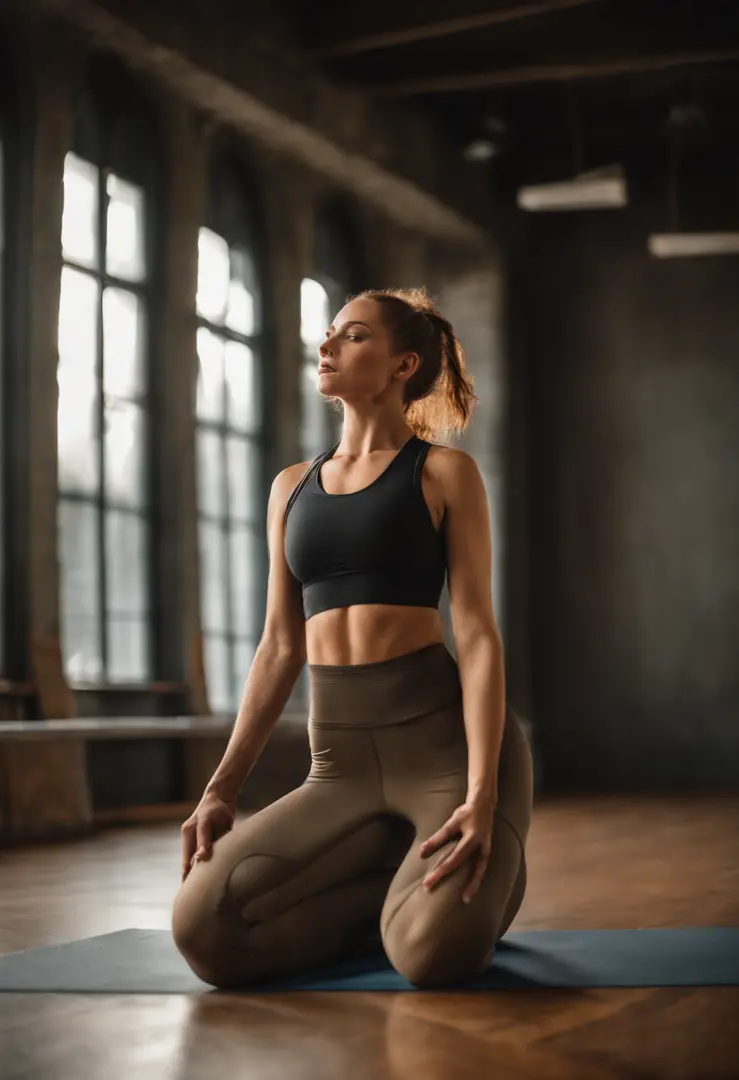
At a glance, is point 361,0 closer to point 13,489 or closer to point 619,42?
point 619,42

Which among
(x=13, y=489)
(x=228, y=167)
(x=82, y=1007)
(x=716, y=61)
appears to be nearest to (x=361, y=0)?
(x=228, y=167)

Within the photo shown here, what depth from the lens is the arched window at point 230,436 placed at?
10.1 metres

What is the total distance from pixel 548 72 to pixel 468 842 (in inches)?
325

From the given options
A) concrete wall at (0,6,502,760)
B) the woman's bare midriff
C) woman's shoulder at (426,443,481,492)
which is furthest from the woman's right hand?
concrete wall at (0,6,502,760)

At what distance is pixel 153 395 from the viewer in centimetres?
954

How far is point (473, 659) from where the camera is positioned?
10.4ft

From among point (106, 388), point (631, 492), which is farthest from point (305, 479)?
point (631, 492)

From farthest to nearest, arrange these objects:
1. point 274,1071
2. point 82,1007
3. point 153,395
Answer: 1. point 153,395
2. point 82,1007
3. point 274,1071

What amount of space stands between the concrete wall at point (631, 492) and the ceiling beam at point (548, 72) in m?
2.09

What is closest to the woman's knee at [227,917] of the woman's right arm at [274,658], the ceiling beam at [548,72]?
the woman's right arm at [274,658]

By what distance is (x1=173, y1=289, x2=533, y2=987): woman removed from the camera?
3010 millimetres

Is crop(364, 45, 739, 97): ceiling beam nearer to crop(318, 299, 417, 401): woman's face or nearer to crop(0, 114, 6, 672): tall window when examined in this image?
crop(0, 114, 6, 672): tall window

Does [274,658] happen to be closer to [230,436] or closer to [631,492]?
[230,436]

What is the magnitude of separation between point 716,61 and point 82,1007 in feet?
30.2
